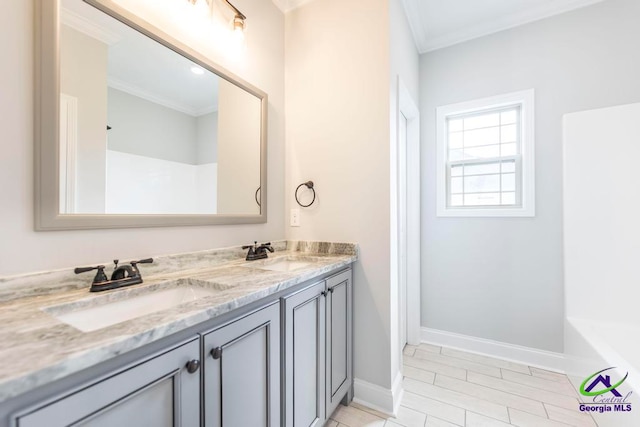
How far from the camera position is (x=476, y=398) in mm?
1825

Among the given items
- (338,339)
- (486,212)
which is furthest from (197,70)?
(486,212)

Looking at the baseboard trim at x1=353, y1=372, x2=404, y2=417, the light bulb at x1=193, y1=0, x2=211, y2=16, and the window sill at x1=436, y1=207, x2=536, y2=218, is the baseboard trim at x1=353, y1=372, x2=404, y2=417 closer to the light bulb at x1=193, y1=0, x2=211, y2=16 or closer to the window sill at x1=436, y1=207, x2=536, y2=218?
the window sill at x1=436, y1=207, x2=536, y2=218

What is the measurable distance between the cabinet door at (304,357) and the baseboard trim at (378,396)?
0.44m

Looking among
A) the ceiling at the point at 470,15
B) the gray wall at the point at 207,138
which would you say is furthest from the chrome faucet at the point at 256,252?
the ceiling at the point at 470,15

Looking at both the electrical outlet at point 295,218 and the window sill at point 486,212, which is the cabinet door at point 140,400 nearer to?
the electrical outlet at point 295,218

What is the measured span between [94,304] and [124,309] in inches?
4.1

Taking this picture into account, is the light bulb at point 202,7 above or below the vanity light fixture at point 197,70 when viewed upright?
above

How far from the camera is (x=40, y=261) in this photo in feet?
3.07

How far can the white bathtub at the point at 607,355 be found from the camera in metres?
1.32

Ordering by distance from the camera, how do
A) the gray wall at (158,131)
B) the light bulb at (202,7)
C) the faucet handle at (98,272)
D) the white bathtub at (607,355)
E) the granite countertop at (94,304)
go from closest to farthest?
the granite countertop at (94,304) < the faucet handle at (98,272) < the gray wall at (158,131) < the white bathtub at (607,355) < the light bulb at (202,7)

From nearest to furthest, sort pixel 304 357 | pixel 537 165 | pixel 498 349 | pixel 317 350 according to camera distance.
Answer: pixel 304 357
pixel 317 350
pixel 537 165
pixel 498 349

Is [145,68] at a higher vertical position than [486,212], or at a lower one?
higher

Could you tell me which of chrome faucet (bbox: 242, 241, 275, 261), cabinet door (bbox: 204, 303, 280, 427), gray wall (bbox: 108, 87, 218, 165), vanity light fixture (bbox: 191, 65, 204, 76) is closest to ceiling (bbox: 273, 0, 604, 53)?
vanity light fixture (bbox: 191, 65, 204, 76)

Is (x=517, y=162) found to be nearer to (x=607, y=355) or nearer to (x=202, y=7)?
(x=607, y=355)
